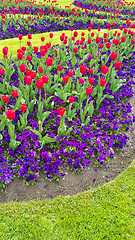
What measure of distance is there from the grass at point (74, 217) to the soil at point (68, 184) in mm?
113

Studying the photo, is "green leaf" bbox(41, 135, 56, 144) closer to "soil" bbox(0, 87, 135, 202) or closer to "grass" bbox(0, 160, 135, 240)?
"soil" bbox(0, 87, 135, 202)

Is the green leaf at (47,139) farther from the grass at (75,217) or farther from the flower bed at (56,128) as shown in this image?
the grass at (75,217)

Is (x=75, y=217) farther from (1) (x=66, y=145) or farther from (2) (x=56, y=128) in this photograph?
(2) (x=56, y=128)

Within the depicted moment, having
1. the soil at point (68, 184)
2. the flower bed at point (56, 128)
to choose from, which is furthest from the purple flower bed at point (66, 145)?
the soil at point (68, 184)

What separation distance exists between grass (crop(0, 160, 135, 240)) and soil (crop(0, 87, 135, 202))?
4.5 inches

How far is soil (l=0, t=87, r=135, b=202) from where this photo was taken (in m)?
3.31

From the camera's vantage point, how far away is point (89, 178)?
3646mm

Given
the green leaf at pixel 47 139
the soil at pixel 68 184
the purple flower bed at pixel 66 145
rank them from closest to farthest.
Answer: the soil at pixel 68 184 → the purple flower bed at pixel 66 145 → the green leaf at pixel 47 139

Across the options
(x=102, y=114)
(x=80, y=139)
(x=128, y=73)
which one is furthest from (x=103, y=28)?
(x=80, y=139)

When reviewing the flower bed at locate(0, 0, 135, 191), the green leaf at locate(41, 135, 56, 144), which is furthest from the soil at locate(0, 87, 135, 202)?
the green leaf at locate(41, 135, 56, 144)

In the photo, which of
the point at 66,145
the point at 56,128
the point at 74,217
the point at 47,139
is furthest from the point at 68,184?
the point at 56,128

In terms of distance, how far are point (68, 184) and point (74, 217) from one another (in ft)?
1.92

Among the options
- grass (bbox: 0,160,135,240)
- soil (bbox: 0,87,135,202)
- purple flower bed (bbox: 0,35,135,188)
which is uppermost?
purple flower bed (bbox: 0,35,135,188)

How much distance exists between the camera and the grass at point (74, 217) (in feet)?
9.41
